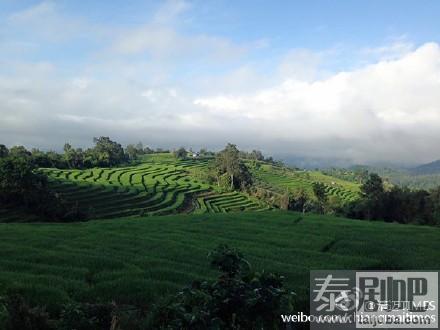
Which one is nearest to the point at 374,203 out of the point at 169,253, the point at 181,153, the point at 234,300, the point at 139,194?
the point at 139,194

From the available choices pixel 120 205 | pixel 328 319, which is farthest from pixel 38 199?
pixel 328 319

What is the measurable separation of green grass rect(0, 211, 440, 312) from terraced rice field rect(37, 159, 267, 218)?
38.1 m

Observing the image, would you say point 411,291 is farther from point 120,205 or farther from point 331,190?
point 331,190

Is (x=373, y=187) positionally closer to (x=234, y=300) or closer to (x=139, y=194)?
(x=139, y=194)

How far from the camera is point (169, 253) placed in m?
20.0

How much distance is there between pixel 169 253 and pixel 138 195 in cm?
5767

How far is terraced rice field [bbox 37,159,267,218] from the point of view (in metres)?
68.4

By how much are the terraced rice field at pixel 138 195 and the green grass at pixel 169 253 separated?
3814cm

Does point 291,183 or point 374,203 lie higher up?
point 291,183

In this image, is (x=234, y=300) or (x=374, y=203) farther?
(x=374, y=203)

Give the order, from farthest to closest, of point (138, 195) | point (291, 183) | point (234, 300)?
point (291, 183)
point (138, 195)
point (234, 300)

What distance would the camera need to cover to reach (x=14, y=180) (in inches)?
2308

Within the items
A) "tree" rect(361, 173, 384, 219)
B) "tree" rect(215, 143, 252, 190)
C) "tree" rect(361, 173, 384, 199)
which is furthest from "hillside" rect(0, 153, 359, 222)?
"tree" rect(361, 173, 384, 219)

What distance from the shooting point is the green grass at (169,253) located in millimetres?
13719
